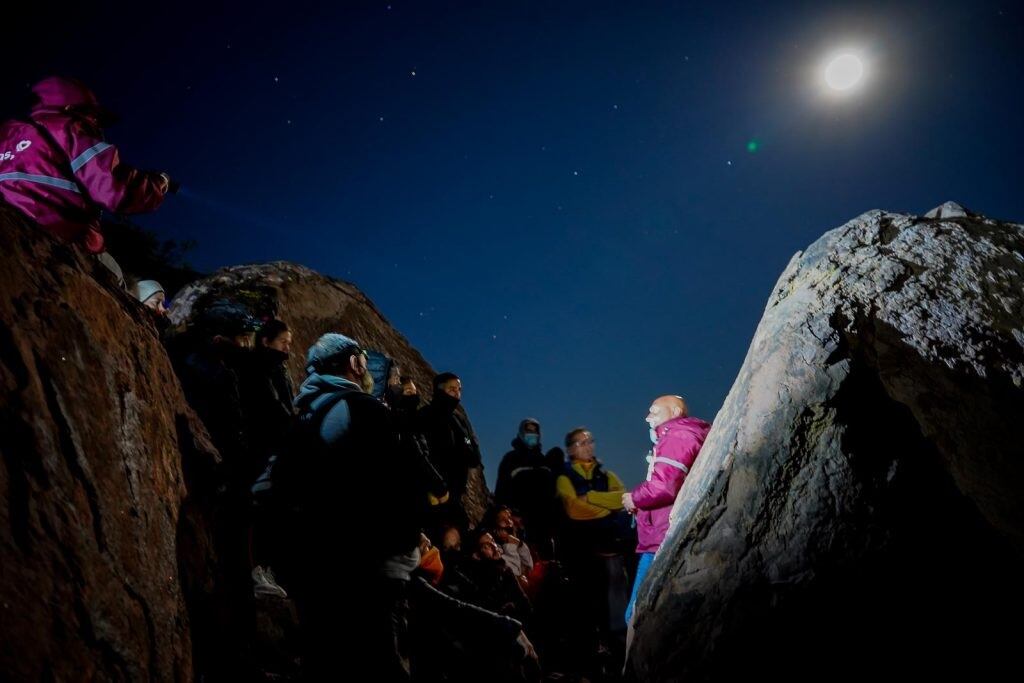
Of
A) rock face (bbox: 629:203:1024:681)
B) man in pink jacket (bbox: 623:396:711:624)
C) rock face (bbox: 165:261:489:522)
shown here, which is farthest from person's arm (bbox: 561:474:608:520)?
rock face (bbox: 629:203:1024:681)

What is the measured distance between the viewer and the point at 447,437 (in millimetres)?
6832

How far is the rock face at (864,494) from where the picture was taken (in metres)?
2.43

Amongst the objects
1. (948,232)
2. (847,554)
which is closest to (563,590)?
(847,554)

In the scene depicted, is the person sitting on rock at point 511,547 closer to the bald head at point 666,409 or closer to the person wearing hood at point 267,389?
the bald head at point 666,409

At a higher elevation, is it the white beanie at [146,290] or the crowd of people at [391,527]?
the white beanie at [146,290]

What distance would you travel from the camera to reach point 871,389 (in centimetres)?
297

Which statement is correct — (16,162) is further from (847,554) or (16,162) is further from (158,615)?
(847,554)

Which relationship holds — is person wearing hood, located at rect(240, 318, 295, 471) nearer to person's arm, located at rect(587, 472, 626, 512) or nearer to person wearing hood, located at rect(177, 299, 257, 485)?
person wearing hood, located at rect(177, 299, 257, 485)

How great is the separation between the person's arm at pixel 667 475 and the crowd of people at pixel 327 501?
1cm

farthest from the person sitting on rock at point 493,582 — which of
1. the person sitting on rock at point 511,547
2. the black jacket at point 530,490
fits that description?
the black jacket at point 530,490

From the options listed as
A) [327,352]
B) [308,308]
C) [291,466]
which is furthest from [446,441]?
[291,466]

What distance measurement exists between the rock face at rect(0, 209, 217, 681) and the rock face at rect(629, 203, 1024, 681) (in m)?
2.58

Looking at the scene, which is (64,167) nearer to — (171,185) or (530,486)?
(171,185)

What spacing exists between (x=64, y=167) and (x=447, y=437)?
4.81m
